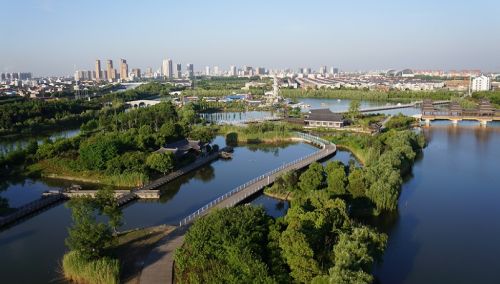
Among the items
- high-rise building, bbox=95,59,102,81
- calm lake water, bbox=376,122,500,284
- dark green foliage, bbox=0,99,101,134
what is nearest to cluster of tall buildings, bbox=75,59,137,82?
high-rise building, bbox=95,59,102,81

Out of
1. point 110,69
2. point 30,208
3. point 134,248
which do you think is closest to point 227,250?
point 134,248

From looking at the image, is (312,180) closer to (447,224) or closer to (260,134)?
(447,224)

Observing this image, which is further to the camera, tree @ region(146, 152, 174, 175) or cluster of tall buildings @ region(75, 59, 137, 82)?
cluster of tall buildings @ region(75, 59, 137, 82)

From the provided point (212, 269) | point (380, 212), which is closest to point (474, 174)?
point (380, 212)

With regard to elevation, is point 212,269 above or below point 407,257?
above

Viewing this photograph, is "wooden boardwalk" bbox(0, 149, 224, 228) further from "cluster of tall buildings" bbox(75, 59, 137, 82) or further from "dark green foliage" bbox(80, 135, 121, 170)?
"cluster of tall buildings" bbox(75, 59, 137, 82)

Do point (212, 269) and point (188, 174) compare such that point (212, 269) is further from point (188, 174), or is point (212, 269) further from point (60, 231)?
point (188, 174)

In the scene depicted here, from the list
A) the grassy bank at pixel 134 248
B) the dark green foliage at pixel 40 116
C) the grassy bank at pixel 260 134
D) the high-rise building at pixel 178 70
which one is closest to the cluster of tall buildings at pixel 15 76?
the high-rise building at pixel 178 70
